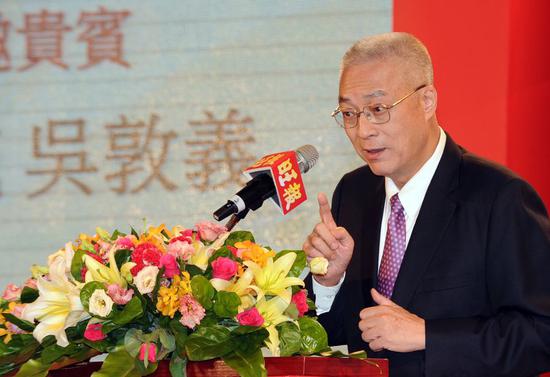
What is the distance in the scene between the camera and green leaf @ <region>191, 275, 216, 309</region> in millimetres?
1288

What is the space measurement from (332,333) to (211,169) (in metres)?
1.36

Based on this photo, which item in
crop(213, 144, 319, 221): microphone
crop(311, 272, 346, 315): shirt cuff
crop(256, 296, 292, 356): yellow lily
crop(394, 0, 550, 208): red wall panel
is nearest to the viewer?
crop(256, 296, 292, 356): yellow lily

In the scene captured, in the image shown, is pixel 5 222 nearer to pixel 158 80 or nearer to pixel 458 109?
pixel 158 80

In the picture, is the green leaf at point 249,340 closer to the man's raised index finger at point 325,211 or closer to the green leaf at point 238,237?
the green leaf at point 238,237

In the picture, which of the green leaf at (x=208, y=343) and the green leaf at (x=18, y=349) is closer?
the green leaf at (x=208, y=343)

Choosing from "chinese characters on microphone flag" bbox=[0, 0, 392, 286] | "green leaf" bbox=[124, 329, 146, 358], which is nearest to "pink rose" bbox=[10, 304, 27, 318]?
"green leaf" bbox=[124, 329, 146, 358]

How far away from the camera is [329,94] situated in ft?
10.8

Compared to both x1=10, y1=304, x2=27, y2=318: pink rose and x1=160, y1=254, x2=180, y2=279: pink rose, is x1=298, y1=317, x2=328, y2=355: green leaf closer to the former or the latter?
x1=160, y1=254, x2=180, y2=279: pink rose

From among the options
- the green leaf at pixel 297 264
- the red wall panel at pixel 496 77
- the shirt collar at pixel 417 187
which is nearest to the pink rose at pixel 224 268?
the green leaf at pixel 297 264

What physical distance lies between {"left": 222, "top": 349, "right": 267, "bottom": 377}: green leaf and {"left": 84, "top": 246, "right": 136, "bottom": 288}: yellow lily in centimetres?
21

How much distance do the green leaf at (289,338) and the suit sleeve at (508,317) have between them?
0.44 meters

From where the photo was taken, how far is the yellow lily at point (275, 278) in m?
1.36

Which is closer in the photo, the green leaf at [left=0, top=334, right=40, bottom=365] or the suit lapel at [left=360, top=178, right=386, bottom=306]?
the green leaf at [left=0, top=334, right=40, bottom=365]

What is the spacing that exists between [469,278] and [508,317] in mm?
141
